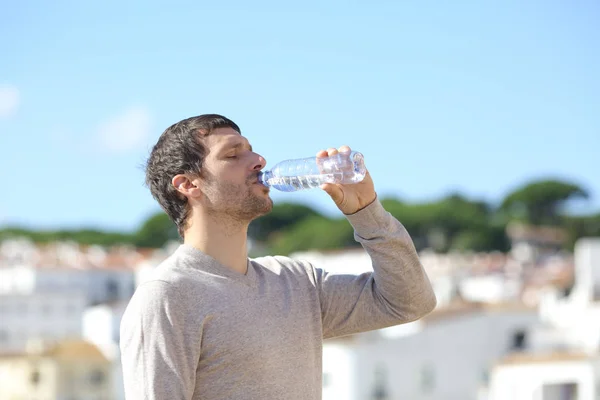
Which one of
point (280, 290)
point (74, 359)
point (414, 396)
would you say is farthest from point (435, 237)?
point (280, 290)

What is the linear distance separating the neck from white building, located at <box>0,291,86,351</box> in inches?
2556

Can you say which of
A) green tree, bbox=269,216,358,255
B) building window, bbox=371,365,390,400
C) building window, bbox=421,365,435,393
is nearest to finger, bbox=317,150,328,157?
building window, bbox=371,365,390,400

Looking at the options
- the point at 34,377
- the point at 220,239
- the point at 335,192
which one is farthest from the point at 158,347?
the point at 34,377

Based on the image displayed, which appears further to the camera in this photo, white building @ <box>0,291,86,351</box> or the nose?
white building @ <box>0,291,86,351</box>

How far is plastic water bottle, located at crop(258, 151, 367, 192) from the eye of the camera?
298 centimetres

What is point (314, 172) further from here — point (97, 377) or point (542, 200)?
point (542, 200)

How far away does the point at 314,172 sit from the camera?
10.1 feet

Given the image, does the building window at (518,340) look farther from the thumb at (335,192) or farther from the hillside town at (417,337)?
the thumb at (335,192)

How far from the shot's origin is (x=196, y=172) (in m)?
3.00

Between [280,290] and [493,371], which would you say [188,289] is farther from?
[493,371]

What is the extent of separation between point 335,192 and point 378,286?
319 mm

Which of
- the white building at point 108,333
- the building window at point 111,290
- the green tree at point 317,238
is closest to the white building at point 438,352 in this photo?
the white building at point 108,333

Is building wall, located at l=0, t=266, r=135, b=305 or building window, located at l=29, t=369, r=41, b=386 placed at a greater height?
building wall, located at l=0, t=266, r=135, b=305

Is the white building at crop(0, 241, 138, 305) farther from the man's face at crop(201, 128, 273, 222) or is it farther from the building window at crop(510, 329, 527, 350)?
the man's face at crop(201, 128, 273, 222)
